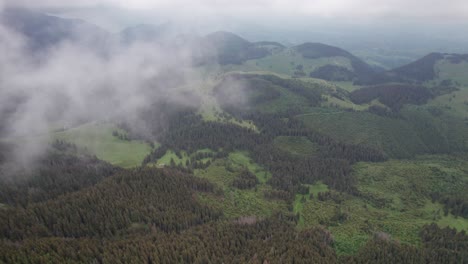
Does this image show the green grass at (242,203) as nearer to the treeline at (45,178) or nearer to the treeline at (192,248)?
the treeline at (192,248)

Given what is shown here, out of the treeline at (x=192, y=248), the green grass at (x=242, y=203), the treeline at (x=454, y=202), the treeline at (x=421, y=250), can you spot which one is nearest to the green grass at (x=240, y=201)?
the green grass at (x=242, y=203)

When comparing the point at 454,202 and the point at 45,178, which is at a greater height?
the point at 45,178

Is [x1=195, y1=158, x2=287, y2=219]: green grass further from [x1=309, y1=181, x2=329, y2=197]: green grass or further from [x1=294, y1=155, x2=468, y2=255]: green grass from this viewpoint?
[x1=309, y1=181, x2=329, y2=197]: green grass

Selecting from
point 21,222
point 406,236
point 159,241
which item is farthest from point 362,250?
point 21,222

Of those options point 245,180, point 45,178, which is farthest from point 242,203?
point 45,178

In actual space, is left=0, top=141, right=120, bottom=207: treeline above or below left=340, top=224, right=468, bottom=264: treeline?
above

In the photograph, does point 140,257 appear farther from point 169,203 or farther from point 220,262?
point 169,203

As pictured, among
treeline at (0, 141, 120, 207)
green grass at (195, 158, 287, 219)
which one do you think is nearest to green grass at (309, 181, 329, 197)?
green grass at (195, 158, 287, 219)

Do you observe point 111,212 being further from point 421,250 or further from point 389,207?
point 389,207
